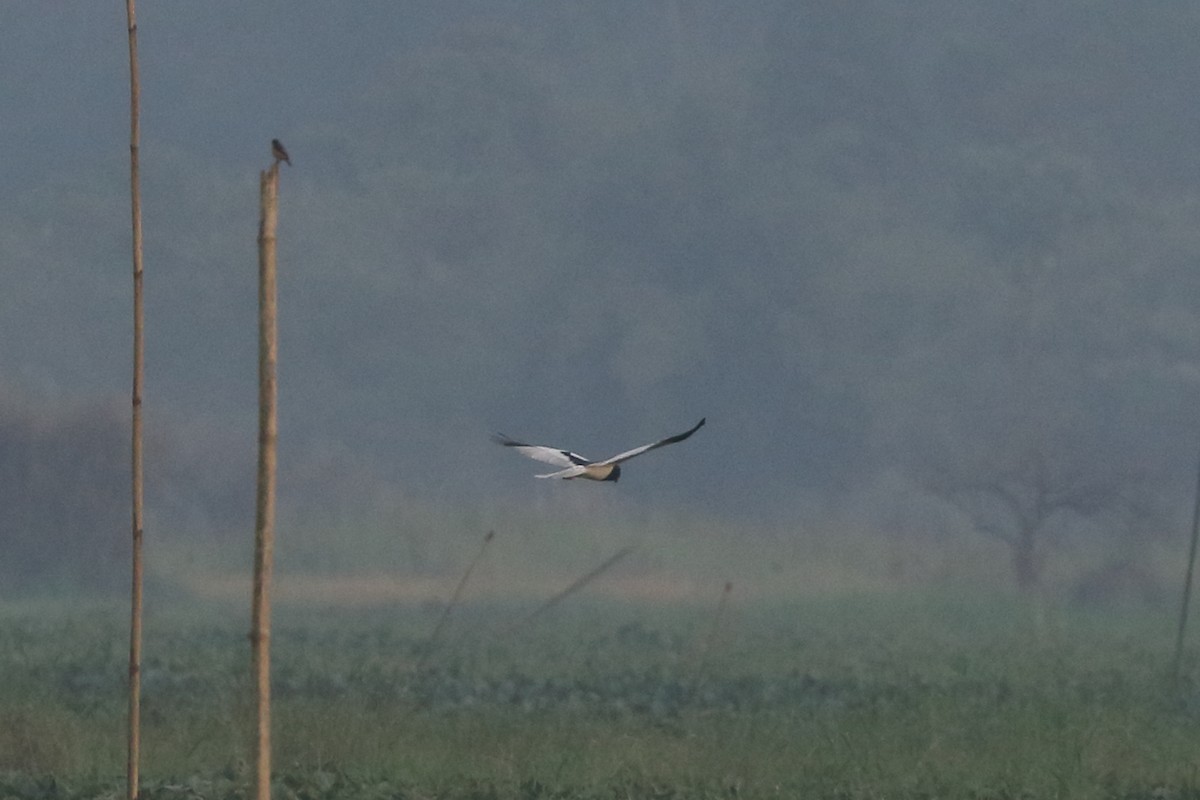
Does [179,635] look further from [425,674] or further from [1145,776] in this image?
[1145,776]

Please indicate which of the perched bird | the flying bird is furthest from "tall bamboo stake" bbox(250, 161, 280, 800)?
the perched bird

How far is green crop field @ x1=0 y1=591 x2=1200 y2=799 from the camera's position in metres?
11.1

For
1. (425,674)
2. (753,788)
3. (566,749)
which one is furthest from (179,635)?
(753,788)

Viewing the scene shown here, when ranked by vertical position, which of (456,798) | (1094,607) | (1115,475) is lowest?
(456,798)

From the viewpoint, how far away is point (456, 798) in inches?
406

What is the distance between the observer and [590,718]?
16453 mm

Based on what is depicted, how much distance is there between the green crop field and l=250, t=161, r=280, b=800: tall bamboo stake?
272cm

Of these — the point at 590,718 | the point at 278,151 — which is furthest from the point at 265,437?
the point at 590,718

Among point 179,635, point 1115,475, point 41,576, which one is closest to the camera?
point 179,635

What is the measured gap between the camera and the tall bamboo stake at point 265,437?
6875mm

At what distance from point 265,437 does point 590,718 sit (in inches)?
390

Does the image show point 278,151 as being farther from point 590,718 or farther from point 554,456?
point 590,718

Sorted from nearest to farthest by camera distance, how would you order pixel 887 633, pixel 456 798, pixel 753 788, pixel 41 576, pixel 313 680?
pixel 456 798 → pixel 753 788 → pixel 313 680 → pixel 887 633 → pixel 41 576

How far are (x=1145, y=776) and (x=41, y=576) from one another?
31.5 m
